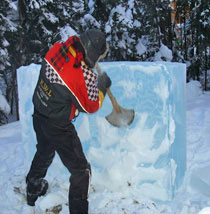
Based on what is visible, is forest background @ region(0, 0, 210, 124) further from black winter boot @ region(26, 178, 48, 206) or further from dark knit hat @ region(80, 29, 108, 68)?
dark knit hat @ region(80, 29, 108, 68)

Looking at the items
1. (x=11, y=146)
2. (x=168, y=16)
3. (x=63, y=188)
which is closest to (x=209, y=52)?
Result: (x=168, y=16)

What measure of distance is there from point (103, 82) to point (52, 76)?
0.55 meters

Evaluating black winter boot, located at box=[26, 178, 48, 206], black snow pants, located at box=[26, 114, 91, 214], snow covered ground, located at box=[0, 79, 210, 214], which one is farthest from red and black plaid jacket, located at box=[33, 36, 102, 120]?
snow covered ground, located at box=[0, 79, 210, 214]

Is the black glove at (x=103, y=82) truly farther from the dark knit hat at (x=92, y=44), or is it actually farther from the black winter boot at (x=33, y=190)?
the black winter boot at (x=33, y=190)

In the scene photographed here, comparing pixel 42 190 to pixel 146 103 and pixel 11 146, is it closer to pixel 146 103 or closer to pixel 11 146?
pixel 146 103

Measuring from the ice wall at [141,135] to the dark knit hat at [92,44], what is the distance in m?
0.62

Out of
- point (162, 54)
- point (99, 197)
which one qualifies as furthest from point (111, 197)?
point (162, 54)

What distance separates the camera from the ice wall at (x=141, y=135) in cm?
271

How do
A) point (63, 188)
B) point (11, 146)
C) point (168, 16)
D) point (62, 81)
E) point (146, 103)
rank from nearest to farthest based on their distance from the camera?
1. point (62, 81)
2. point (146, 103)
3. point (63, 188)
4. point (11, 146)
5. point (168, 16)

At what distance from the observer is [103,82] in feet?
8.44

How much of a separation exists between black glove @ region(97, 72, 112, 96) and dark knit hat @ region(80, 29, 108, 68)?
33 cm

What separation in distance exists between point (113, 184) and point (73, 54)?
1.53 m

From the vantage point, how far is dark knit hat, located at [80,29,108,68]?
2189mm

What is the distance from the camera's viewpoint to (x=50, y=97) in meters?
2.29
